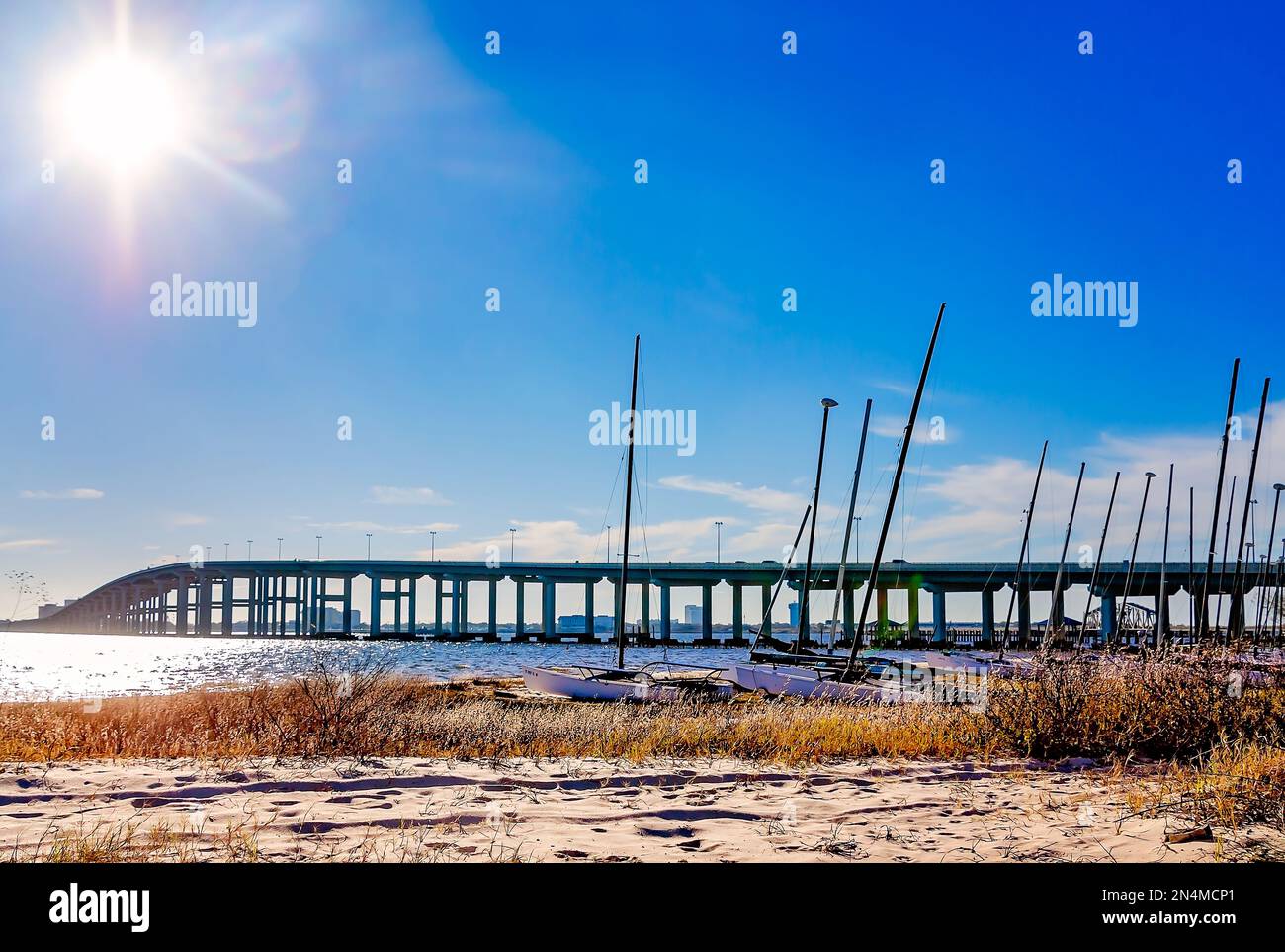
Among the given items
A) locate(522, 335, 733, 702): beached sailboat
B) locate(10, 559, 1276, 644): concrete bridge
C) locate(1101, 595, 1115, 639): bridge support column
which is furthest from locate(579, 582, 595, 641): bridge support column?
locate(522, 335, 733, 702): beached sailboat

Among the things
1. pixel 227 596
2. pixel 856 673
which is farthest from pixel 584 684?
pixel 227 596

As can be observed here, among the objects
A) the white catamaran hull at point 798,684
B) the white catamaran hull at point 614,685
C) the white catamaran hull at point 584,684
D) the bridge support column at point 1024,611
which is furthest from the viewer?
the bridge support column at point 1024,611

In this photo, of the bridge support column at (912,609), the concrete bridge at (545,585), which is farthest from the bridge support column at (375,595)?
the bridge support column at (912,609)

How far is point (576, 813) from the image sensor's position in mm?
7723

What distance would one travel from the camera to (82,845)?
5883 millimetres

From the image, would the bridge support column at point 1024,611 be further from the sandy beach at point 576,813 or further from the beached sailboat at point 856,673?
the sandy beach at point 576,813

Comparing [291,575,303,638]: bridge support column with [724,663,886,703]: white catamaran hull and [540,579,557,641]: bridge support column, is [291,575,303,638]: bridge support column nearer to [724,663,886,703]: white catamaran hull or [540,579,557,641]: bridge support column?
[540,579,557,641]: bridge support column

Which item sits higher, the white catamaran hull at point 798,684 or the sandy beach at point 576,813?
the sandy beach at point 576,813

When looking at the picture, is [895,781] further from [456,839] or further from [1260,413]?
[1260,413]

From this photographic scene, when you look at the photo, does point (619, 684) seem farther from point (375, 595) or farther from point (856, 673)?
point (375, 595)

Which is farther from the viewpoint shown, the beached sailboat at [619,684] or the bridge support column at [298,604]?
the bridge support column at [298,604]

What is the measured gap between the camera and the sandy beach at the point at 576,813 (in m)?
6.27

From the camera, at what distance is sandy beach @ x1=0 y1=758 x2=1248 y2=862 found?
627cm
